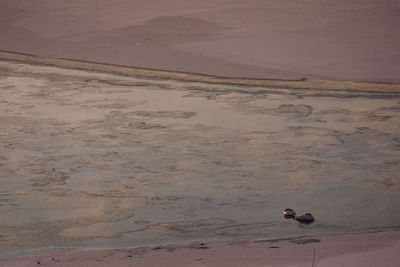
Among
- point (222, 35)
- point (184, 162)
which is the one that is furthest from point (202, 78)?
point (184, 162)

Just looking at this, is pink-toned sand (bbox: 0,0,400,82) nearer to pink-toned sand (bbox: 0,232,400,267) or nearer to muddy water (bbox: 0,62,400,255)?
muddy water (bbox: 0,62,400,255)

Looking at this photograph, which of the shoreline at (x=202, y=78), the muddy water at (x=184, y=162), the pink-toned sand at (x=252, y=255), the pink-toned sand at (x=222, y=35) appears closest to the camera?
the pink-toned sand at (x=252, y=255)

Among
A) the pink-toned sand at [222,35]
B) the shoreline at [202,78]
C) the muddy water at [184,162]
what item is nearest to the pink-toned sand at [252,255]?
the muddy water at [184,162]

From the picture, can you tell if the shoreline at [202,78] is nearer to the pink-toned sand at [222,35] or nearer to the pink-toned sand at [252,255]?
the pink-toned sand at [222,35]

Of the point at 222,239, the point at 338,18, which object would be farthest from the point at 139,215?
the point at 338,18

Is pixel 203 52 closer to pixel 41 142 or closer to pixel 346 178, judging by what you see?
A: pixel 41 142
